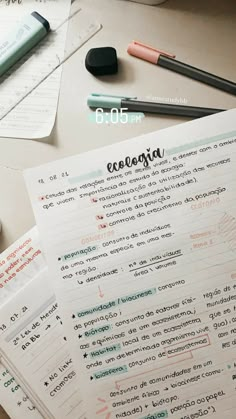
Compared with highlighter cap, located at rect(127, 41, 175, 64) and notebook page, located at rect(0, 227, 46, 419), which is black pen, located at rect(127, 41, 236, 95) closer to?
highlighter cap, located at rect(127, 41, 175, 64)

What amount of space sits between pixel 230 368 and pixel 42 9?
48 centimetres

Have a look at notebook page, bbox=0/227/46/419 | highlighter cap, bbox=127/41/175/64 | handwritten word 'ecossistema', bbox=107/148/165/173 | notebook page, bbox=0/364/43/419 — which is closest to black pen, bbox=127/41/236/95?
highlighter cap, bbox=127/41/175/64

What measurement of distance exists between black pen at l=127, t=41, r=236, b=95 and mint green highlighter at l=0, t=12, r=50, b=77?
0.11 metres

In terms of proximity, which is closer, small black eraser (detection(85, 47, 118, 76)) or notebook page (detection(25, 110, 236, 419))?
notebook page (detection(25, 110, 236, 419))

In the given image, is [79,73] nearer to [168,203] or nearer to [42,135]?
[42,135]

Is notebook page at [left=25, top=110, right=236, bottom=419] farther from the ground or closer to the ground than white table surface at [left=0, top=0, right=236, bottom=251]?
closer to the ground

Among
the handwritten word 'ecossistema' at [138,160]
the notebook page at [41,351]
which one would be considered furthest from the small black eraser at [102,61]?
the notebook page at [41,351]

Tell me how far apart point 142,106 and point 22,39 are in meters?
0.17

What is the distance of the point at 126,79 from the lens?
0.64 m

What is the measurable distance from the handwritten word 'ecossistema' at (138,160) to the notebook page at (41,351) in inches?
5.4

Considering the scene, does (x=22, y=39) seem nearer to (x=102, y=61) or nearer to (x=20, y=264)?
(x=102, y=61)

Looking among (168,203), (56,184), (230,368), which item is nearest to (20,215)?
(56,184)

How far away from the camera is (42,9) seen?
684 millimetres

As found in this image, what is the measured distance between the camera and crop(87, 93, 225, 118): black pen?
0.61 m
